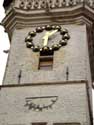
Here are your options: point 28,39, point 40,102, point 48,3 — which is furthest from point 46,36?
point 40,102

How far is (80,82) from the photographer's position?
17.7 m

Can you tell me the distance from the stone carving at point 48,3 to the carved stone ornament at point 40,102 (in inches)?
273

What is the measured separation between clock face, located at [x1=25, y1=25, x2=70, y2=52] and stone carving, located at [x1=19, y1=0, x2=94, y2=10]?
69.1 inches

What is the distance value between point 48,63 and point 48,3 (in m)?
4.43

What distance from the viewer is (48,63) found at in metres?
20.1

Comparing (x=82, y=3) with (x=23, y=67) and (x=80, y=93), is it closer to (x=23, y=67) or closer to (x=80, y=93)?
(x=23, y=67)

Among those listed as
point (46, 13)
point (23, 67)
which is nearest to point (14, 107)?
point (23, 67)

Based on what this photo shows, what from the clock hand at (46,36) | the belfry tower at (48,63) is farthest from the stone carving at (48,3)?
the clock hand at (46,36)

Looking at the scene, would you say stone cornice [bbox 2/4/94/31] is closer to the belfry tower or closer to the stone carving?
the belfry tower

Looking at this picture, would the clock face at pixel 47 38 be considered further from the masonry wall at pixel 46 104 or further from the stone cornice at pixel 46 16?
the masonry wall at pixel 46 104

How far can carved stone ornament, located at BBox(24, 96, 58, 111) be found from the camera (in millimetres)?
16781

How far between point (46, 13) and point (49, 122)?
7828 mm

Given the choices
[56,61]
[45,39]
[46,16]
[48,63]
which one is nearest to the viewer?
[56,61]

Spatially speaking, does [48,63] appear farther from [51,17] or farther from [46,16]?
[46,16]
